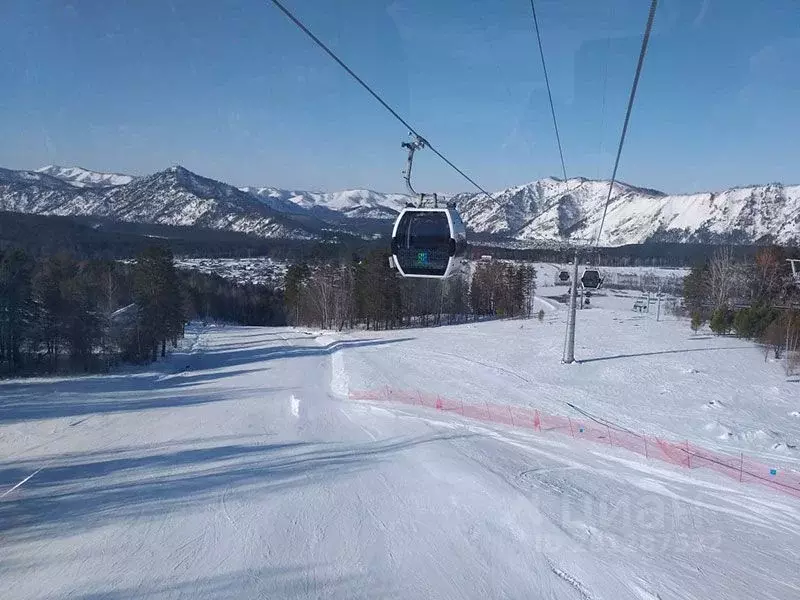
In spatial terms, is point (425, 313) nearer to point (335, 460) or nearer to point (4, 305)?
point (4, 305)

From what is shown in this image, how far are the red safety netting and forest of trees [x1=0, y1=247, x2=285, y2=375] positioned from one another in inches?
788

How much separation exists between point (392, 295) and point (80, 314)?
27.5 meters

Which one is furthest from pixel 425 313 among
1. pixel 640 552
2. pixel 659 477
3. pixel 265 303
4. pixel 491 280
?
pixel 640 552

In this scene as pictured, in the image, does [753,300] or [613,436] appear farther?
[753,300]

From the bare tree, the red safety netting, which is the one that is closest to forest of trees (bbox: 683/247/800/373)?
the bare tree

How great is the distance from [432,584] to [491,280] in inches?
2322

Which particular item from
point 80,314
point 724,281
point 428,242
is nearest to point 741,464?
point 428,242

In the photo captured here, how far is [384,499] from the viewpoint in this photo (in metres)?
10.5

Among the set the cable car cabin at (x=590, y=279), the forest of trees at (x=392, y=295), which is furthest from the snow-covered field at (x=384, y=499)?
the forest of trees at (x=392, y=295)

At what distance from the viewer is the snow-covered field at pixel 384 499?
7.70 m

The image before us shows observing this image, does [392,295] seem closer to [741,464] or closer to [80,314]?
[80,314]

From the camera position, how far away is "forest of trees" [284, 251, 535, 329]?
5375 cm

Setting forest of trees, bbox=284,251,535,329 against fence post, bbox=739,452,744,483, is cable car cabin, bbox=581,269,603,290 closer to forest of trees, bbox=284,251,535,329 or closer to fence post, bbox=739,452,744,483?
fence post, bbox=739,452,744,483

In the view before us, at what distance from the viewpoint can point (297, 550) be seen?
8320mm
